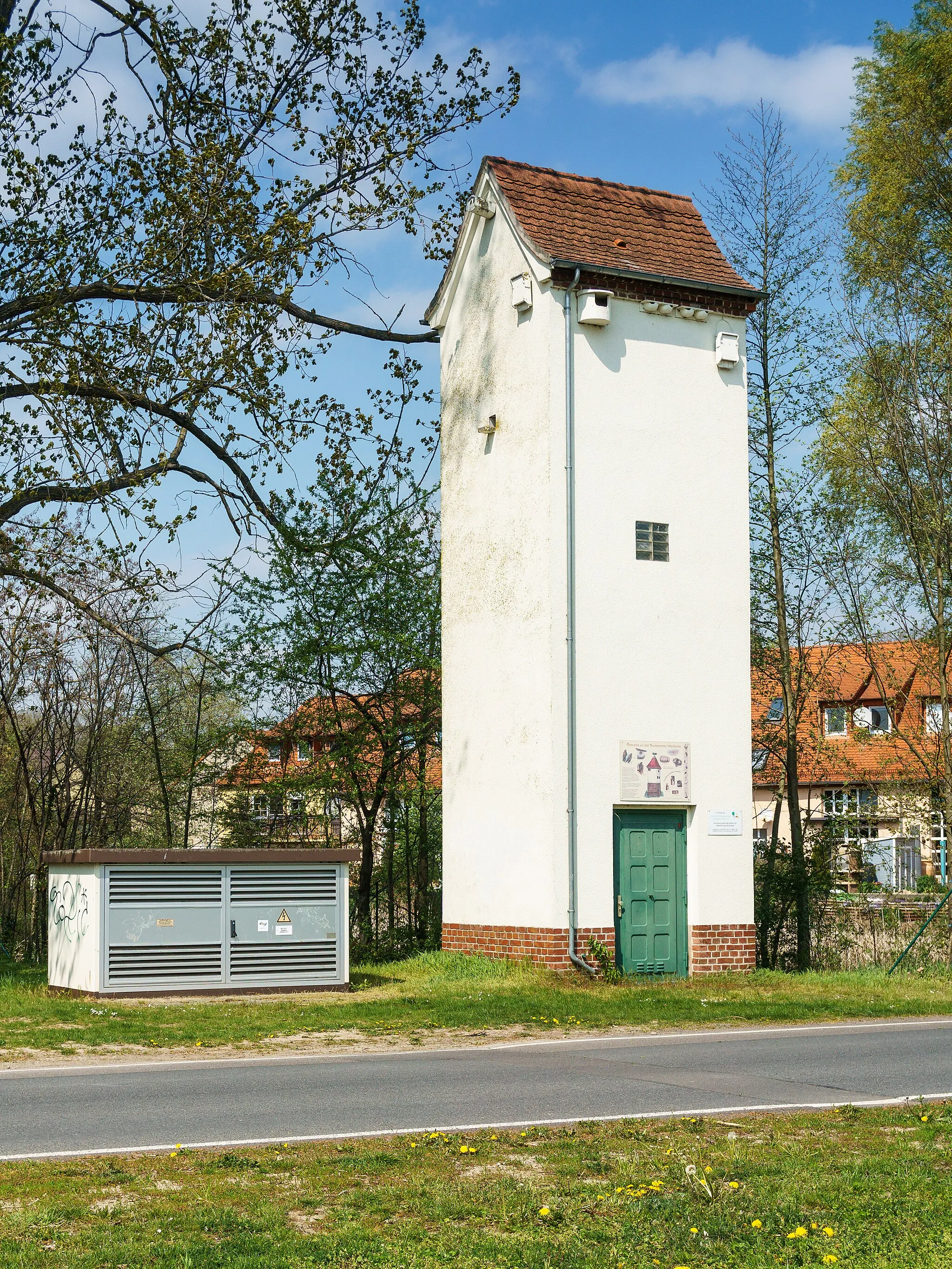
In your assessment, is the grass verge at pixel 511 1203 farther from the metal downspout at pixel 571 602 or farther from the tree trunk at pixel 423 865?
the tree trunk at pixel 423 865

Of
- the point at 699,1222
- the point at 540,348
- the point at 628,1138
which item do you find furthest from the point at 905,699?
the point at 699,1222

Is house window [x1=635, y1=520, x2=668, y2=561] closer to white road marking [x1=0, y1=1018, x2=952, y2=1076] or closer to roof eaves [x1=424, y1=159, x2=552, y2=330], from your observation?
roof eaves [x1=424, y1=159, x2=552, y2=330]

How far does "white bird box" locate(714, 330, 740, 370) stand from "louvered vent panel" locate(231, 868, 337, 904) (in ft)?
33.4

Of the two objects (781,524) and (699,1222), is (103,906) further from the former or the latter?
(781,524)

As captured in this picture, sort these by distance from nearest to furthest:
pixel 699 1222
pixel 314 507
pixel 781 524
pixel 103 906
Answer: pixel 699 1222, pixel 103 906, pixel 314 507, pixel 781 524

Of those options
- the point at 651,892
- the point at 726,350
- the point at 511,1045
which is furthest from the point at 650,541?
the point at 511,1045

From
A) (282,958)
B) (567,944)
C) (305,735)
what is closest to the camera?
(282,958)

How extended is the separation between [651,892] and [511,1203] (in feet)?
50.7

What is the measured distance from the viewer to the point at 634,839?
22.2 metres

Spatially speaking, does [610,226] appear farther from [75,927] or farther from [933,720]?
[75,927]

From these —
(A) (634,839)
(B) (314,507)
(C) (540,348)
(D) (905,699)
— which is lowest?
(A) (634,839)

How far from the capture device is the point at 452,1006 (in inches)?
719

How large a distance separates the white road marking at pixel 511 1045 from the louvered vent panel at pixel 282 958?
19.2ft

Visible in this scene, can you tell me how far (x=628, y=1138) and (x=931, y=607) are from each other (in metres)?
20.4
